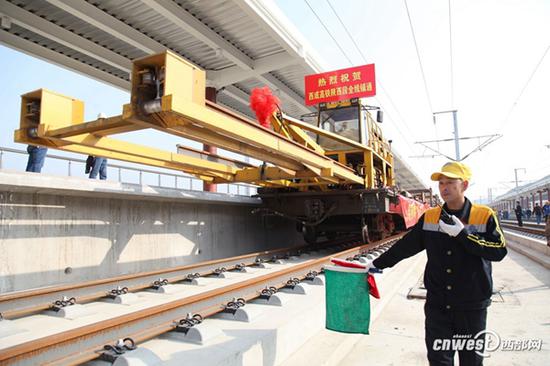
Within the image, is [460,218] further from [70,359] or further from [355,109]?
[355,109]

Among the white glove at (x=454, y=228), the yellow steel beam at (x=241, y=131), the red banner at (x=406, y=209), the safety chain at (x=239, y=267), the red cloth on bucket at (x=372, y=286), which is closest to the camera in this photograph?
the white glove at (x=454, y=228)

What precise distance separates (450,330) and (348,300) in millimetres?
758

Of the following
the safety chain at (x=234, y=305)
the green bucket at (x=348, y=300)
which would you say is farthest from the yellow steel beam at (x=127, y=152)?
the green bucket at (x=348, y=300)

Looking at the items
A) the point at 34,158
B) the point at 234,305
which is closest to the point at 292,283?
the point at 234,305

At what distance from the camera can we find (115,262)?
6.42m

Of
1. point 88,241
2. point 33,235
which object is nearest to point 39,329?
point 33,235

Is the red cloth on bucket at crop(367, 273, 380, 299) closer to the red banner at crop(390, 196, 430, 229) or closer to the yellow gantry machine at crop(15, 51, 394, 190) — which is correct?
the yellow gantry machine at crop(15, 51, 394, 190)

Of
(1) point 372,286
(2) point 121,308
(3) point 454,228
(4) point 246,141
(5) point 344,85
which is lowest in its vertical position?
(2) point 121,308

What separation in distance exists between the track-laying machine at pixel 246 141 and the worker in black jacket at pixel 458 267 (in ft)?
7.01

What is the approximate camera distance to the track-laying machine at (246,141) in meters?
3.22

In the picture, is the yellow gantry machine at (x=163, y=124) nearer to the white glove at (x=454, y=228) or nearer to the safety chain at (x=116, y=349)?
the safety chain at (x=116, y=349)

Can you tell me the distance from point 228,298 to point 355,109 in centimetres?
682

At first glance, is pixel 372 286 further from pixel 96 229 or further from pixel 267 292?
pixel 96 229

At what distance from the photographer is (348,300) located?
289cm
